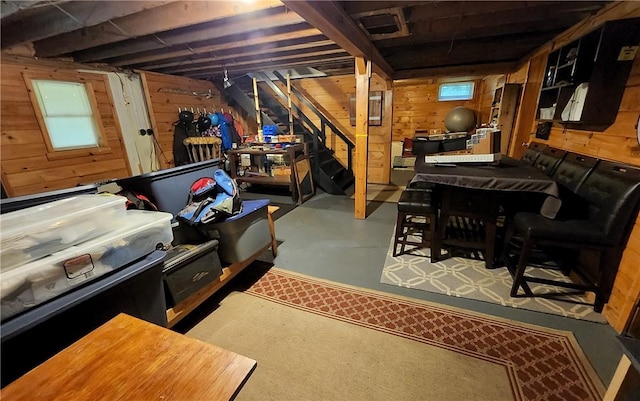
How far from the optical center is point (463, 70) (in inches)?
166

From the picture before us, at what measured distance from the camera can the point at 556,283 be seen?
1.82 metres

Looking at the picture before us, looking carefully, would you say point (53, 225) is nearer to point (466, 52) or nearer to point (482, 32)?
point (482, 32)

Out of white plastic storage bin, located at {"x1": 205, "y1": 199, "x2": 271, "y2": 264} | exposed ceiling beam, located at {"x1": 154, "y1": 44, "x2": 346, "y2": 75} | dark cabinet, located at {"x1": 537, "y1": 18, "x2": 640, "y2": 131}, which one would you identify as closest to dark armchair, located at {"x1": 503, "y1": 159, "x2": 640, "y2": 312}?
dark cabinet, located at {"x1": 537, "y1": 18, "x2": 640, "y2": 131}

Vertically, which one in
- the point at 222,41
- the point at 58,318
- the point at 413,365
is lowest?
the point at 413,365

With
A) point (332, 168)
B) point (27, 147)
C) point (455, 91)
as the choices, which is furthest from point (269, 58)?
point (455, 91)

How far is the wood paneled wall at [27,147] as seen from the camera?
2975 mm

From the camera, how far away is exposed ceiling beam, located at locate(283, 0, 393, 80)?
63.9 inches

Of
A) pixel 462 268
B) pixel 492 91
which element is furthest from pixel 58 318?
pixel 492 91

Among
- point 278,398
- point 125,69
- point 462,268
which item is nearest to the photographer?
point 278,398

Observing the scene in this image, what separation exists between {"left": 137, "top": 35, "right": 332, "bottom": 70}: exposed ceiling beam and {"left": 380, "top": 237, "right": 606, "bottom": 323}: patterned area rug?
2573 millimetres

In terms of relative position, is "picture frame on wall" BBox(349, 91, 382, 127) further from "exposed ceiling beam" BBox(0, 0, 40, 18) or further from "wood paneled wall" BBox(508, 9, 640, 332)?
"exposed ceiling beam" BBox(0, 0, 40, 18)

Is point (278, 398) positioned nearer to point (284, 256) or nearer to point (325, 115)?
point (284, 256)

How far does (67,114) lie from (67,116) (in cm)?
3

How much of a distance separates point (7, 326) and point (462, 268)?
275 centimetres
